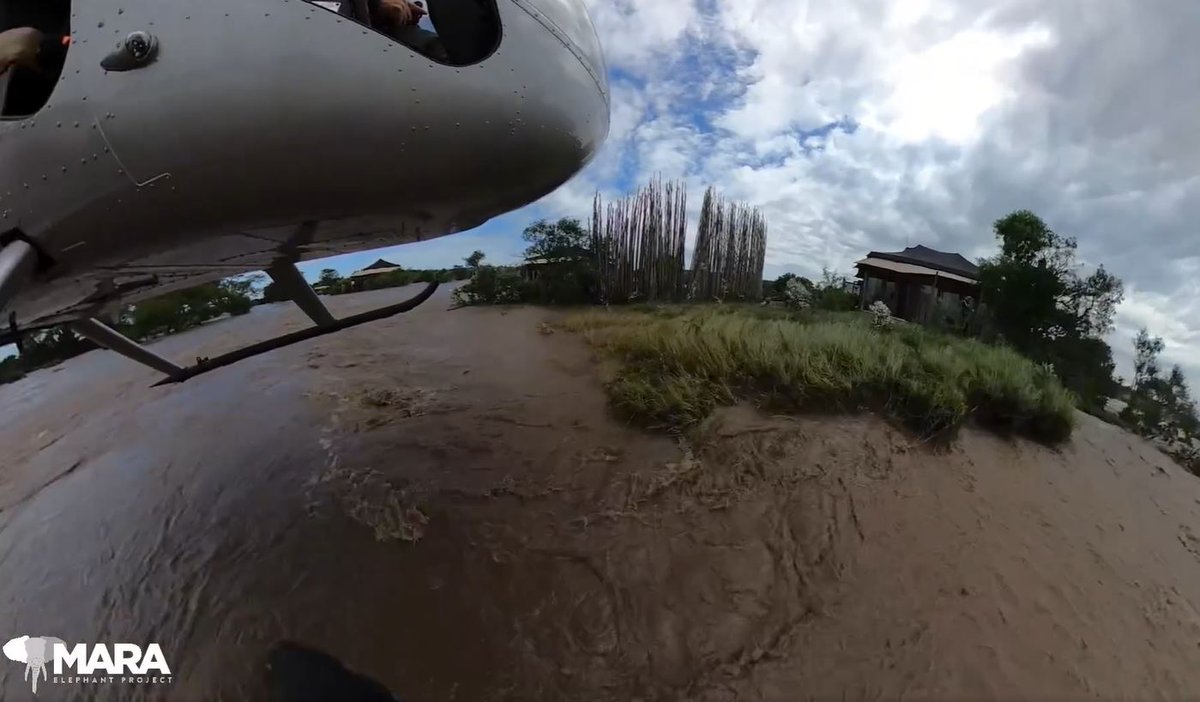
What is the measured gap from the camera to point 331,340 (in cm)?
909

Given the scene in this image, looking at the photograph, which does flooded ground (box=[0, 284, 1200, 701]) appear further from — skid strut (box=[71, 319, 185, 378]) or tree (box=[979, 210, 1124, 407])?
tree (box=[979, 210, 1124, 407])

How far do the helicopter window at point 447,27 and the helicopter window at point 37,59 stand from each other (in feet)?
3.58

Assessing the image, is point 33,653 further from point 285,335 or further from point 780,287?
point 780,287

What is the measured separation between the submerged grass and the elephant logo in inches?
181

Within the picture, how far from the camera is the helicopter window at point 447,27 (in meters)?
2.34

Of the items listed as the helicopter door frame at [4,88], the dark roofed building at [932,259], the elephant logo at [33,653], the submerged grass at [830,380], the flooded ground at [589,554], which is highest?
the dark roofed building at [932,259]

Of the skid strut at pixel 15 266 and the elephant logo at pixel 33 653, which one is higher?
the skid strut at pixel 15 266

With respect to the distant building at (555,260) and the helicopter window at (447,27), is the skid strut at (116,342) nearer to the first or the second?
the helicopter window at (447,27)

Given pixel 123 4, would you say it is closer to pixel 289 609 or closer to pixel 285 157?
pixel 285 157

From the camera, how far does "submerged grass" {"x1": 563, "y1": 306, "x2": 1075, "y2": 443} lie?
19.6 feet

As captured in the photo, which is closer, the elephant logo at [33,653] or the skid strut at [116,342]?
the elephant logo at [33,653]

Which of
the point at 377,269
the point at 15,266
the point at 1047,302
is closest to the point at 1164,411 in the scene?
the point at 1047,302

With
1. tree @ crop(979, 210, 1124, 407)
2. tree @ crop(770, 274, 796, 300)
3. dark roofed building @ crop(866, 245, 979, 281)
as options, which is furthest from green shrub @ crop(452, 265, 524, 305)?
dark roofed building @ crop(866, 245, 979, 281)

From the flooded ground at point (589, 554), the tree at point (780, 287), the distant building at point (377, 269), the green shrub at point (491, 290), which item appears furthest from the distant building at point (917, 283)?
the distant building at point (377, 269)
